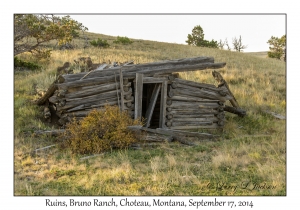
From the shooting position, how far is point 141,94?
36.1 feet

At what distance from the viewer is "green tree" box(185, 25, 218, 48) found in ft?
139

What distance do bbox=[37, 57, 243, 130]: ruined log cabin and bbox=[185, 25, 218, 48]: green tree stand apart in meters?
30.3

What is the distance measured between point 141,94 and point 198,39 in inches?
1310

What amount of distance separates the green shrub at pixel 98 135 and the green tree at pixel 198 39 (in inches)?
1360

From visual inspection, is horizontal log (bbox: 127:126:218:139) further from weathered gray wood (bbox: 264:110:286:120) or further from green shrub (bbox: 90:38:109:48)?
green shrub (bbox: 90:38:109:48)

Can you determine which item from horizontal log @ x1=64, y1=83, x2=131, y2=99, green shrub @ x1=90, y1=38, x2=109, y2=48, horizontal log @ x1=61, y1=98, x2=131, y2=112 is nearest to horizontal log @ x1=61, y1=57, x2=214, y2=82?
horizontal log @ x1=64, y1=83, x2=131, y2=99

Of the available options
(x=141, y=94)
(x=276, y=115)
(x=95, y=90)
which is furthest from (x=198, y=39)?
(x=95, y=90)

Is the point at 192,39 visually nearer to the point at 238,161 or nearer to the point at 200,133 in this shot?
the point at 200,133

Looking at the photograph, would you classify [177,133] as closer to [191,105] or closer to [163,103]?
[163,103]

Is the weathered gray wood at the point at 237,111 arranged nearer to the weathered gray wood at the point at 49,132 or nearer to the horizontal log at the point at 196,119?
the horizontal log at the point at 196,119

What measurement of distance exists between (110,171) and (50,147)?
9.26 ft

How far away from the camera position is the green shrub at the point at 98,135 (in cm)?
891

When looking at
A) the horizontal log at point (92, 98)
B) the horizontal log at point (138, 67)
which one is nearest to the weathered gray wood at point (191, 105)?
the horizontal log at point (138, 67)

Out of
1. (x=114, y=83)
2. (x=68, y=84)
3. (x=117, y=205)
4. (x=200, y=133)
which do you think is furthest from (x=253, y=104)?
(x=117, y=205)
